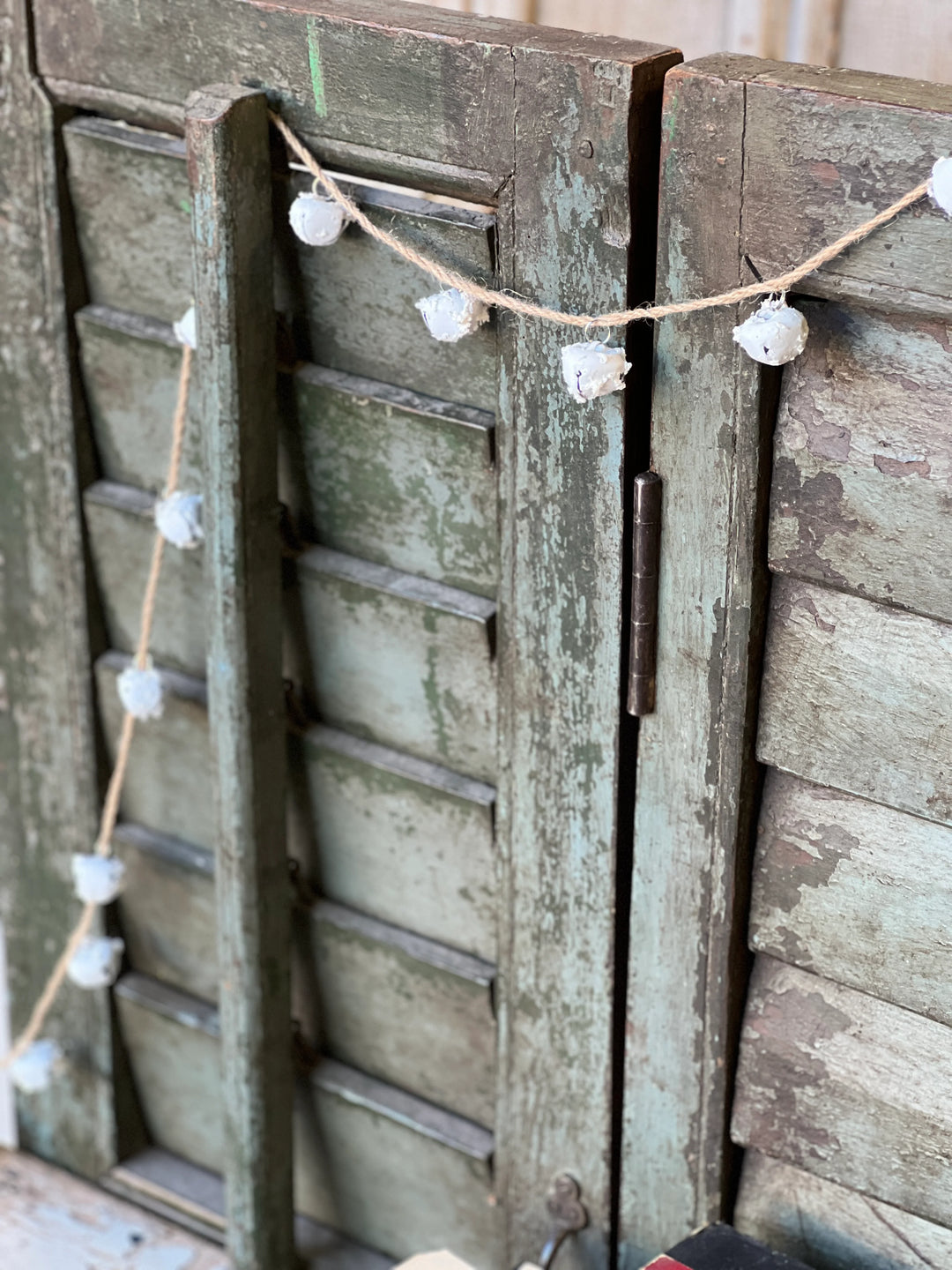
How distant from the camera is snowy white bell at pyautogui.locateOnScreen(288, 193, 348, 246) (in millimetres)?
1277

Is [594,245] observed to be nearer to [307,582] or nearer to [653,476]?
[653,476]

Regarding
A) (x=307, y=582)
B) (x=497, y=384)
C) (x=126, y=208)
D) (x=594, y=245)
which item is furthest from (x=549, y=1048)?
(x=126, y=208)

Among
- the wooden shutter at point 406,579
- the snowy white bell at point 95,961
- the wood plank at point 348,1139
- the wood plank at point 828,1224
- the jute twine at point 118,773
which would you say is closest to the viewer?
the wooden shutter at point 406,579

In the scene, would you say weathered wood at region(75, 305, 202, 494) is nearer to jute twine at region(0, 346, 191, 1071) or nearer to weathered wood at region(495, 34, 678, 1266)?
jute twine at region(0, 346, 191, 1071)

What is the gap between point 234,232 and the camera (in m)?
1.31

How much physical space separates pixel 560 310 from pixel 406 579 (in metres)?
0.31

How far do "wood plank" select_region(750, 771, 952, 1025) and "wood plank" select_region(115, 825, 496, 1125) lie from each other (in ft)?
1.06

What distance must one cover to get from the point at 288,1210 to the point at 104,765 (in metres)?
0.49

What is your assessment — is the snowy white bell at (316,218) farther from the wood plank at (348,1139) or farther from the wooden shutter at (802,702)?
the wood plank at (348,1139)

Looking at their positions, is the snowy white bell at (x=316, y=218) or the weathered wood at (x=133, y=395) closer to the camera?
the snowy white bell at (x=316, y=218)

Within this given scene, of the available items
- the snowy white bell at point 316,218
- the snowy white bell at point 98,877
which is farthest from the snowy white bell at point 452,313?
the snowy white bell at point 98,877

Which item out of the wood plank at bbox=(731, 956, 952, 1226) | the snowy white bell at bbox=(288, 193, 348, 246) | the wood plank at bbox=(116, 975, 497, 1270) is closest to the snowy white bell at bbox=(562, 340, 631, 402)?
the snowy white bell at bbox=(288, 193, 348, 246)

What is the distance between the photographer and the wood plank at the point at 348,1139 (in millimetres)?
1614

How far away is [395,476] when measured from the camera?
1.38 metres
